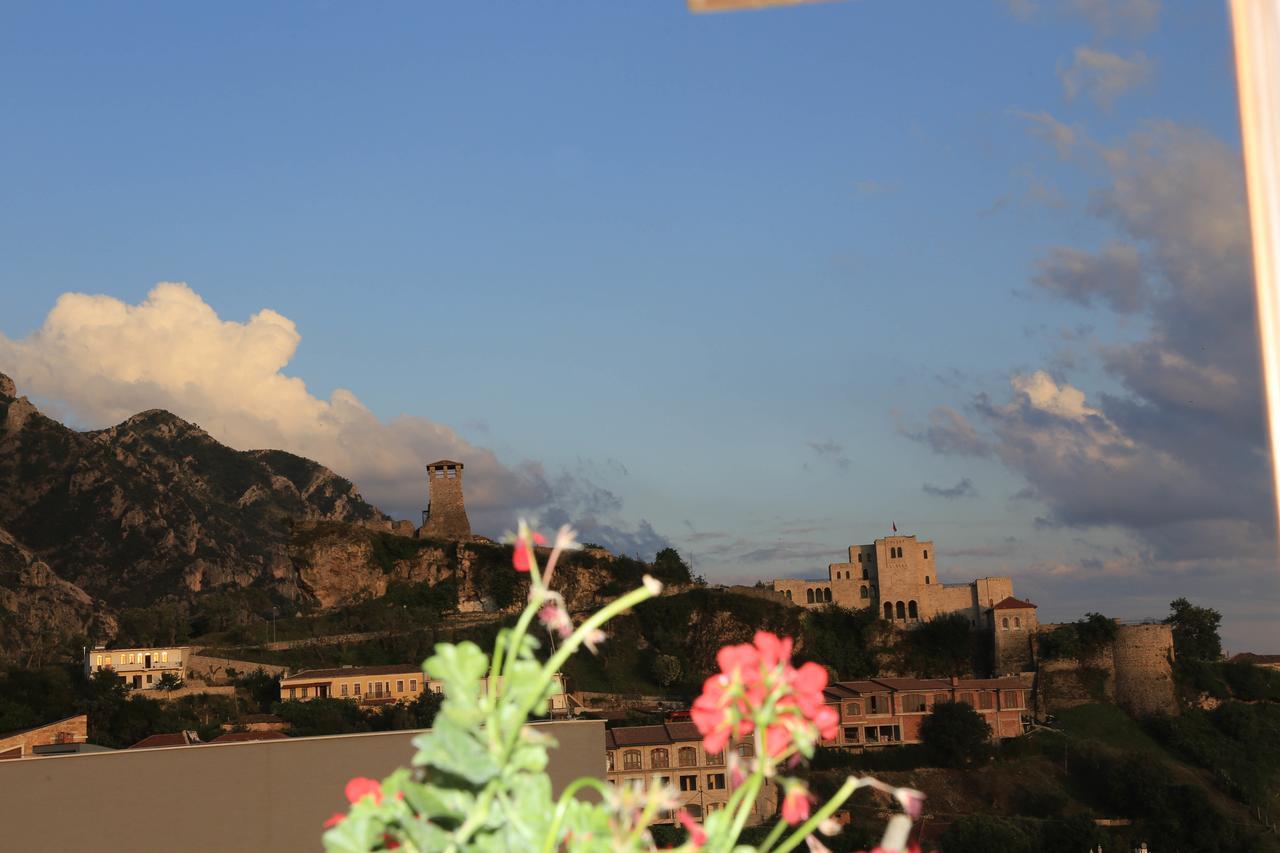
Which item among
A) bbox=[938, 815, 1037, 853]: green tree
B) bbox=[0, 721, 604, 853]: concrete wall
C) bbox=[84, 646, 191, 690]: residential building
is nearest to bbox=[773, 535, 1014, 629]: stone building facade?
bbox=[938, 815, 1037, 853]: green tree

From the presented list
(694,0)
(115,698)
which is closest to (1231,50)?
(694,0)

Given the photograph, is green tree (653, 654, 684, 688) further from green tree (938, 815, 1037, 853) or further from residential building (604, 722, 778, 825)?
green tree (938, 815, 1037, 853)

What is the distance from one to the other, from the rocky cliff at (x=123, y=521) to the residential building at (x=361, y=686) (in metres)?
13.4

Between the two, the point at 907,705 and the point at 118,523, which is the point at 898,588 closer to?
the point at 907,705

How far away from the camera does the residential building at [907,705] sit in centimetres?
3008

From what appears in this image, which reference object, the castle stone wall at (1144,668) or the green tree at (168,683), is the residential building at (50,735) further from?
the castle stone wall at (1144,668)

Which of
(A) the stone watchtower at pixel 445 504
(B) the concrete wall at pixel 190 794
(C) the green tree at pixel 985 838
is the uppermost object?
(A) the stone watchtower at pixel 445 504

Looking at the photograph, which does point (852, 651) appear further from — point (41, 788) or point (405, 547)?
point (41, 788)

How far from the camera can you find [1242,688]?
33.7 metres

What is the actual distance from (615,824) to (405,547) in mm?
42914

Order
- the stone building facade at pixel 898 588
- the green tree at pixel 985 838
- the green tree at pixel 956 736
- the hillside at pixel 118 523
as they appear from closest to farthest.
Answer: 1. the green tree at pixel 985 838
2. the green tree at pixel 956 736
3. the stone building facade at pixel 898 588
4. the hillside at pixel 118 523

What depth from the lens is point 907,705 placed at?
30.7m

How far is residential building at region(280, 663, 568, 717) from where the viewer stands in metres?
30.0

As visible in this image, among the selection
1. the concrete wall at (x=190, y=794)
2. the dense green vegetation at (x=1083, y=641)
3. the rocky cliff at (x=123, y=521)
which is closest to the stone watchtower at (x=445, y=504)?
the rocky cliff at (x=123, y=521)
